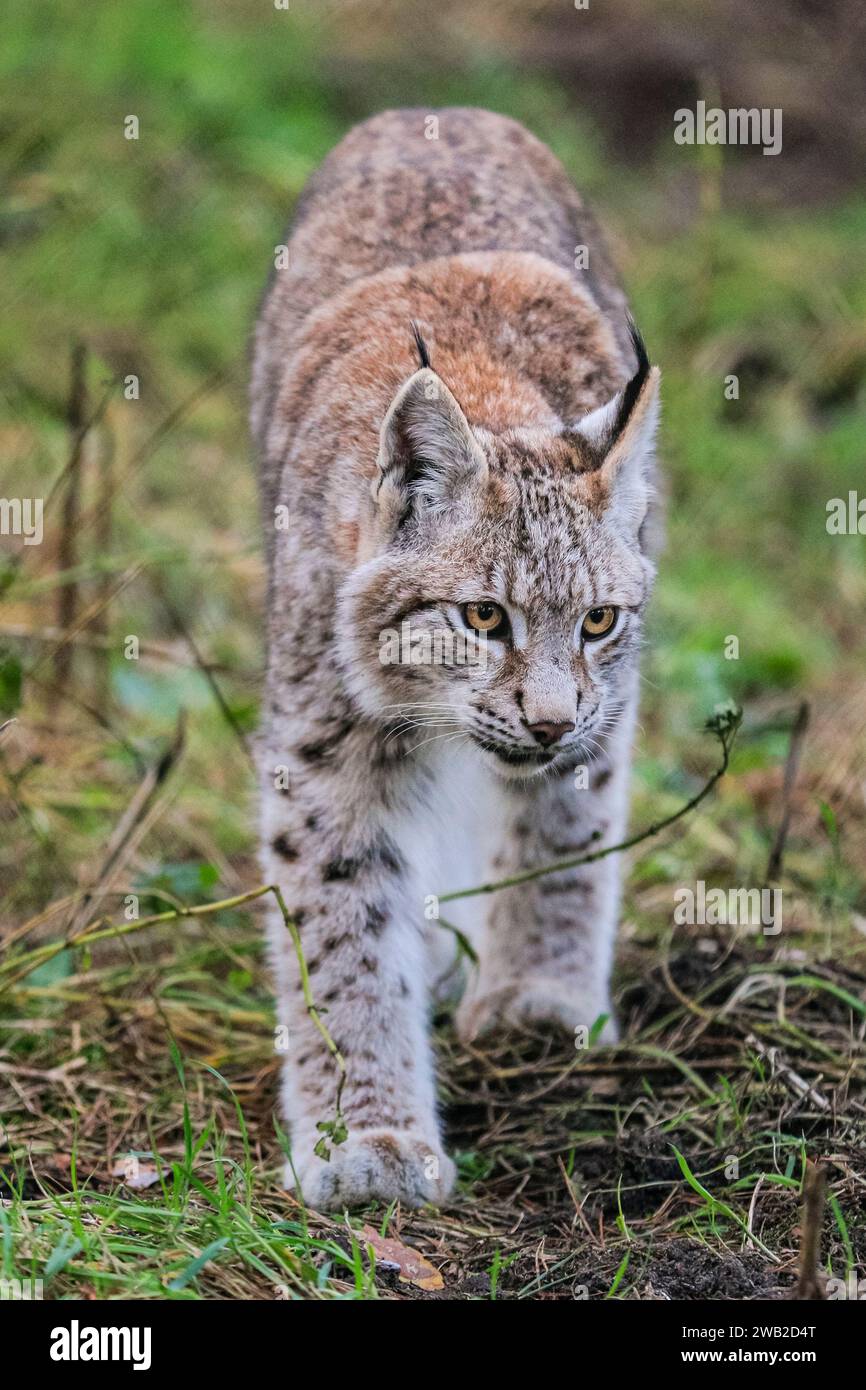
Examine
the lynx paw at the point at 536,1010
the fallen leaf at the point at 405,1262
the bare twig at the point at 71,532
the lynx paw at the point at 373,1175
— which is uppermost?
the bare twig at the point at 71,532

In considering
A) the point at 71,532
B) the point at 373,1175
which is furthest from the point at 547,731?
the point at 71,532

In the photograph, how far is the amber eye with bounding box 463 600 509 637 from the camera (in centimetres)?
389

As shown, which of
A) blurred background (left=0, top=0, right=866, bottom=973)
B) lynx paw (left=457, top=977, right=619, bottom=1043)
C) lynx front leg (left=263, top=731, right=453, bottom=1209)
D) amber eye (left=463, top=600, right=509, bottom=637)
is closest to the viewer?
amber eye (left=463, top=600, right=509, bottom=637)

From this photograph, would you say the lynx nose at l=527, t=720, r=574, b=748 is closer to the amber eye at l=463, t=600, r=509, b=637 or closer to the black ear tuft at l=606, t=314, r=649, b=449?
the amber eye at l=463, t=600, r=509, b=637

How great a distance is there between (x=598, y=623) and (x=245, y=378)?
97.0 inches

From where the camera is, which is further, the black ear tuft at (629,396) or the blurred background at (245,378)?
the blurred background at (245,378)

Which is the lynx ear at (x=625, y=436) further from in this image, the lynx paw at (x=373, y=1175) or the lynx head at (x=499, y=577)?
the lynx paw at (x=373, y=1175)

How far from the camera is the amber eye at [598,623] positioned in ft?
13.1

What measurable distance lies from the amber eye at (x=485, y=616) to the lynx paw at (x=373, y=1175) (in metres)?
1.19

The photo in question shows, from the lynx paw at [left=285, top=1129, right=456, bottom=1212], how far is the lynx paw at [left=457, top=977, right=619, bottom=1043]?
73 centimetres

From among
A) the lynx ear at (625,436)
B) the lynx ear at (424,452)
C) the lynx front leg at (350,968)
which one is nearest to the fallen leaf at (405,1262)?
the lynx front leg at (350,968)

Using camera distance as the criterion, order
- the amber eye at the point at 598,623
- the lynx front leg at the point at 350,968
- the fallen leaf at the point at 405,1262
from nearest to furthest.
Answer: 1. the fallen leaf at the point at 405,1262
2. the amber eye at the point at 598,623
3. the lynx front leg at the point at 350,968

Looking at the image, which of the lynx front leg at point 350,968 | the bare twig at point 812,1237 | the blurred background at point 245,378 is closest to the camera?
the bare twig at point 812,1237

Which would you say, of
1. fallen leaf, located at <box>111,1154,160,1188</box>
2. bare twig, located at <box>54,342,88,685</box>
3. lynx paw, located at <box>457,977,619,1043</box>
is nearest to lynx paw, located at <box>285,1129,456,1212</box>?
fallen leaf, located at <box>111,1154,160,1188</box>
